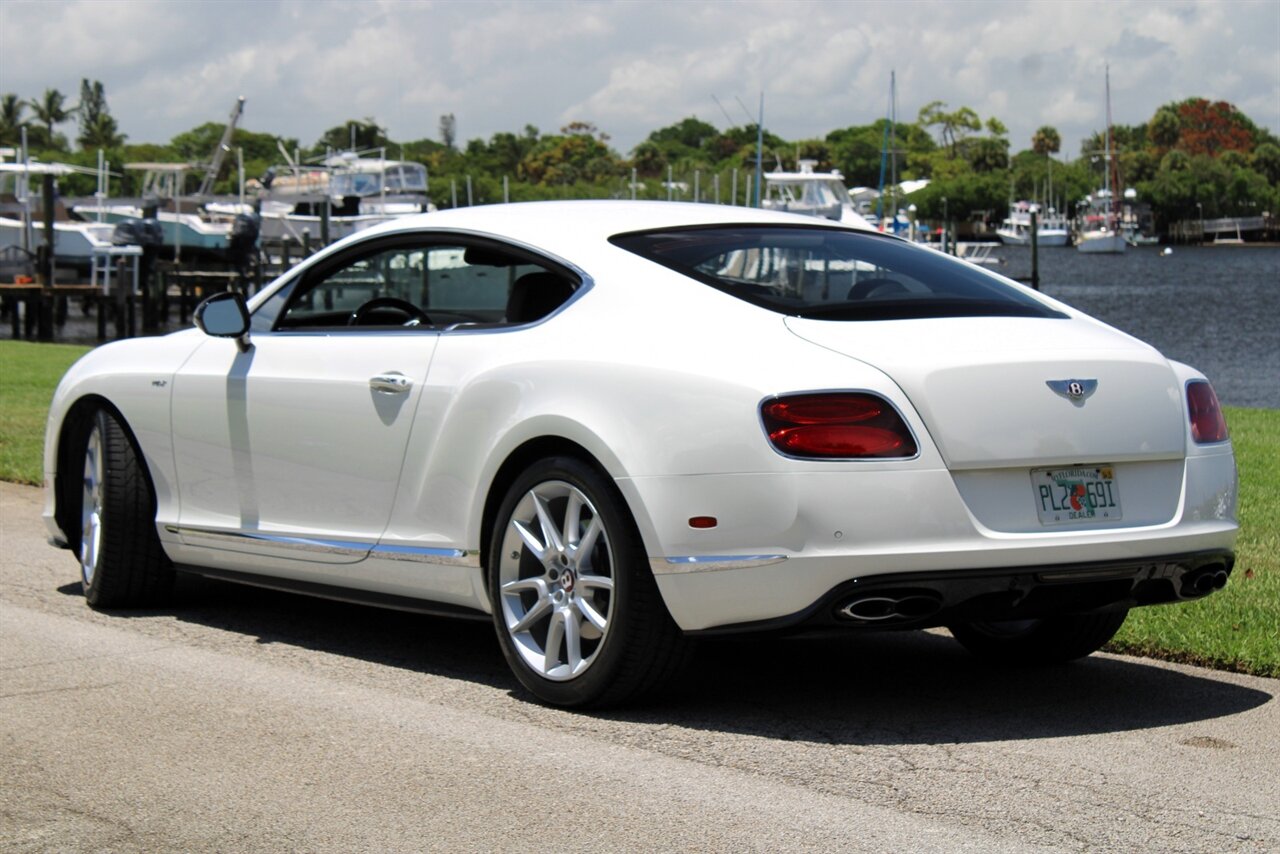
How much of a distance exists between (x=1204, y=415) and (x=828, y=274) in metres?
1.21

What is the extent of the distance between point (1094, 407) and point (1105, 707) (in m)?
1.03

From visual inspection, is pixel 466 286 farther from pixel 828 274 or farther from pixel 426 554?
pixel 828 274

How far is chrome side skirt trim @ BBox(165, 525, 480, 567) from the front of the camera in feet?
19.3

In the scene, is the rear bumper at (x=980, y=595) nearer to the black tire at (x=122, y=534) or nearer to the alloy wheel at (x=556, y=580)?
the alloy wheel at (x=556, y=580)

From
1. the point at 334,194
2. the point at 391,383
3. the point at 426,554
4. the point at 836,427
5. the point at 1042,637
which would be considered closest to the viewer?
the point at 836,427

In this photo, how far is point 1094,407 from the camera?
5.20m

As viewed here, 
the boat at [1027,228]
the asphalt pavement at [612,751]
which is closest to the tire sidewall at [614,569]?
the asphalt pavement at [612,751]

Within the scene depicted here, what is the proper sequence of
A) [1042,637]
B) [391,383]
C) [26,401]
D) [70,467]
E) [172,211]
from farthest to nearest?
[172,211]
[26,401]
[70,467]
[1042,637]
[391,383]

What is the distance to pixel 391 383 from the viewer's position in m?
6.08

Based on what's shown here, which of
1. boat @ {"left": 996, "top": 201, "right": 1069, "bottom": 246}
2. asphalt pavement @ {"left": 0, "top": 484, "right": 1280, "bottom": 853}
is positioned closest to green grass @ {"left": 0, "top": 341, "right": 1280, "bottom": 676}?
asphalt pavement @ {"left": 0, "top": 484, "right": 1280, "bottom": 853}

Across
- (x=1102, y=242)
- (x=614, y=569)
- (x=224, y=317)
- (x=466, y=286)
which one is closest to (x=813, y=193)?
(x=466, y=286)

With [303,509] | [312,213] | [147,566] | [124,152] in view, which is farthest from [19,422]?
[124,152]

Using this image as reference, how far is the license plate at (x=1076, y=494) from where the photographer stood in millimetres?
5113

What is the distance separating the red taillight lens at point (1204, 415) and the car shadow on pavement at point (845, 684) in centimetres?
83
